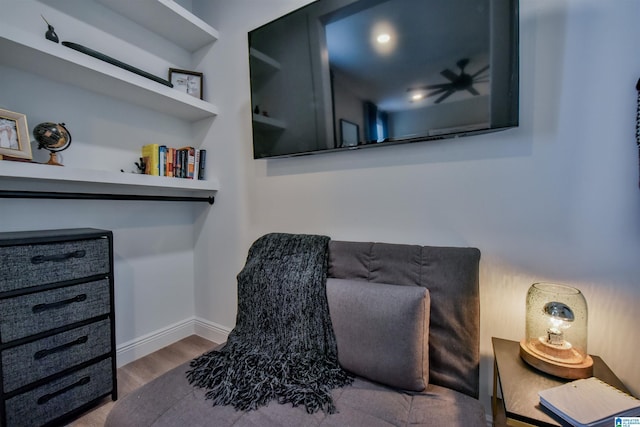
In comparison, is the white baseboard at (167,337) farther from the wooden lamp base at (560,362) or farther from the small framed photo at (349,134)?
the wooden lamp base at (560,362)

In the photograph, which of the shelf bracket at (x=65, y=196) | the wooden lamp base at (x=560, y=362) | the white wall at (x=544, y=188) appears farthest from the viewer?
the shelf bracket at (x=65, y=196)

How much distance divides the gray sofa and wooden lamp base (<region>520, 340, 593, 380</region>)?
177 mm

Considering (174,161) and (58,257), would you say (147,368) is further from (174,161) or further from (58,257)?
(174,161)

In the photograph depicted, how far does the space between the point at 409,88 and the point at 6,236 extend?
74.1 inches

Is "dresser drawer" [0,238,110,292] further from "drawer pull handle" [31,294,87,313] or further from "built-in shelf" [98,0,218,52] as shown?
"built-in shelf" [98,0,218,52]

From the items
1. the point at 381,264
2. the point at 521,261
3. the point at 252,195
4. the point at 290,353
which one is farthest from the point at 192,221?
the point at 521,261

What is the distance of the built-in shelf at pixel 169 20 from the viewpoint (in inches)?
64.7

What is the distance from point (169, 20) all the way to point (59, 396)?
2201mm

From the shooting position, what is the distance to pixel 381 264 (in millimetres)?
1233

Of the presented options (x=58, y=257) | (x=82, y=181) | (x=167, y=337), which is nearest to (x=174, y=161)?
(x=82, y=181)

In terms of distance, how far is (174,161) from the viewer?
184cm

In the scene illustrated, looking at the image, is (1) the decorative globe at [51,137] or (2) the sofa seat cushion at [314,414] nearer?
(2) the sofa seat cushion at [314,414]

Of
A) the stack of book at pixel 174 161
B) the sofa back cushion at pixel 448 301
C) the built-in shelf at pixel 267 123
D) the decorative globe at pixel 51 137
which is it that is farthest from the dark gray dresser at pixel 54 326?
the sofa back cushion at pixel 448 301

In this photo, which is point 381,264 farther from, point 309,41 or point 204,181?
point 204,181
